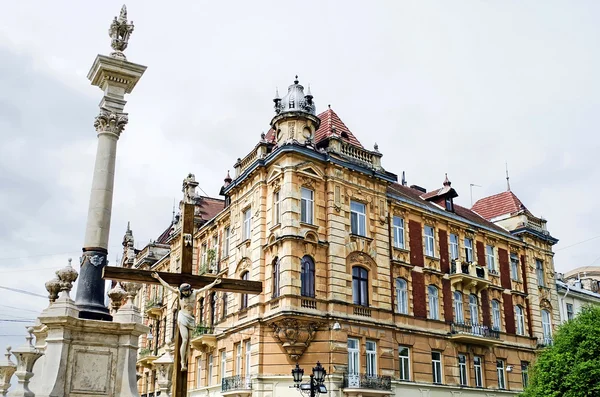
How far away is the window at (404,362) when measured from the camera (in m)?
29.7

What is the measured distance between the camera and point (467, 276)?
34.1m

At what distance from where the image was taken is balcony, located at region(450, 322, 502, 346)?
107 feet

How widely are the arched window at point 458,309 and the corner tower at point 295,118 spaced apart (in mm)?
12232

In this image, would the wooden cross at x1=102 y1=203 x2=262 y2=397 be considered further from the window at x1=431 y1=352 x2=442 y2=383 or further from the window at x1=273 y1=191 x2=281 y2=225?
the window at x1=431 y1=352 x2=442 y2=383

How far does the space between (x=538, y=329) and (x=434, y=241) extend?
10.0 meters

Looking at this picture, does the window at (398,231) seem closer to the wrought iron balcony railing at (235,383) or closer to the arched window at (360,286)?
the arched window at (360,286)

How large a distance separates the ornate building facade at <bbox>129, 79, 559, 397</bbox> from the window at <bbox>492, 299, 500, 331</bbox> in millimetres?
128

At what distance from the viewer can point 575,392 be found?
2453 centimetres

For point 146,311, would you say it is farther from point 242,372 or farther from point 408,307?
point 408,307

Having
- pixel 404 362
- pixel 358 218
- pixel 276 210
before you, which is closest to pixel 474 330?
pixel 404 362

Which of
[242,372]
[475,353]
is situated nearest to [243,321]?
[242,372]

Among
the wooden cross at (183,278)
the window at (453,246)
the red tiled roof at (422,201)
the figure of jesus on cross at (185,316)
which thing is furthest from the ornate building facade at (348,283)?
the figure of jesus on cross at (185,316)

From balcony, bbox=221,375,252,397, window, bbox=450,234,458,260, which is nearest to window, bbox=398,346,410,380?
window, bbox=450,234,458,260

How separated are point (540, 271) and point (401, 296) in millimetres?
14108
